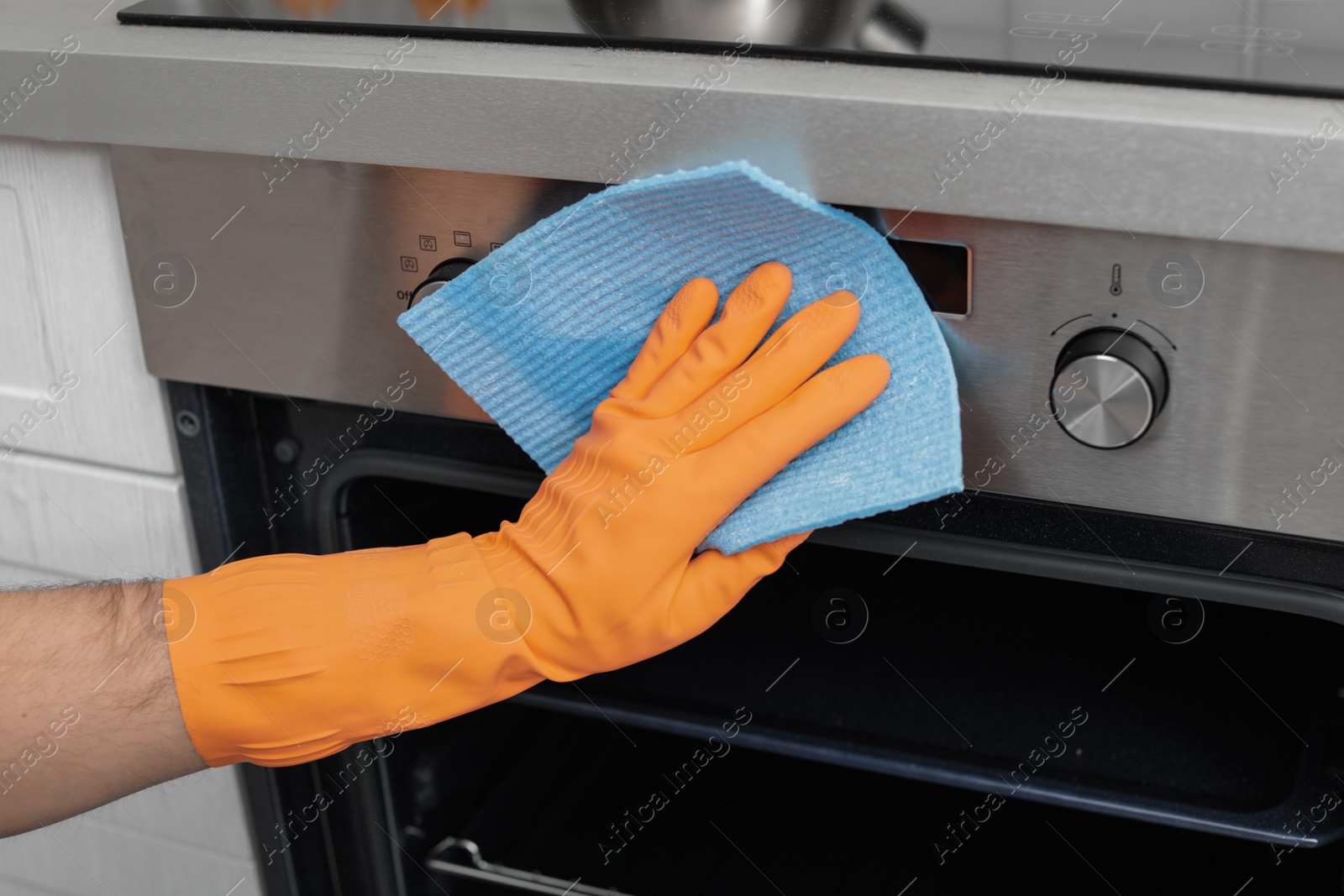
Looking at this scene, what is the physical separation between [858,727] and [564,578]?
302 mm

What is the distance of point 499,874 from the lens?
1.05m

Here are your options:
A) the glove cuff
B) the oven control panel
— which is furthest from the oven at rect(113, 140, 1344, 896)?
the glove cuff

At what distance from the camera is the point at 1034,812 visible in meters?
1.03

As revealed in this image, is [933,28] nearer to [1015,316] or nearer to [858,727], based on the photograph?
[1015,316]

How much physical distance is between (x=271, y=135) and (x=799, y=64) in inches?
13.4

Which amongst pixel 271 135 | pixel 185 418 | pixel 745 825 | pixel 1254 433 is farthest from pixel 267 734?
pixel 1254 433

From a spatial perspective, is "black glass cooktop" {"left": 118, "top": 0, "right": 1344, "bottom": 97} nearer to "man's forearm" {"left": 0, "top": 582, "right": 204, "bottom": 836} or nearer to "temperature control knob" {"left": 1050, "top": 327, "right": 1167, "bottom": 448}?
"temperature control knob" {"left": 1050, "top": 327, "right": 1167, "bottom": 448}

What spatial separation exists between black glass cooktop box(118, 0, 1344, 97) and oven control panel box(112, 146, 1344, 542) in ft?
0.30

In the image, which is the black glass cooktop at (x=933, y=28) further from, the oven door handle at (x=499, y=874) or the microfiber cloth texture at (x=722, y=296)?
the oven door handle at (x=499, y=874)

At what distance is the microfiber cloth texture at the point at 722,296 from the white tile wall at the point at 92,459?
317 millimetres

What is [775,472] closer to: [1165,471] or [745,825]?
[1165,471]

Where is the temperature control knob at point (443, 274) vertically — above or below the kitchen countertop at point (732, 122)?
below

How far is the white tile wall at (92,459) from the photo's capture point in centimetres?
84

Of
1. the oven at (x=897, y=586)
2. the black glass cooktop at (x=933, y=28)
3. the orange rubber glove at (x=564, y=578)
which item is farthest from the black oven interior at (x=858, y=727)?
the black glass cooktop at (x=933, y=28)
